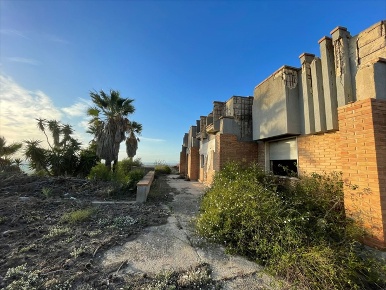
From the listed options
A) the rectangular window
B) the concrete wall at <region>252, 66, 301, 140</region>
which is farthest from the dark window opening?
the concrete wall at <region>252, 66, 301, 140</region>

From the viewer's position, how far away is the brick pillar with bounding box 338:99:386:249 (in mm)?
3643

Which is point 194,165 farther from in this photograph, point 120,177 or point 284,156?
point 284,156

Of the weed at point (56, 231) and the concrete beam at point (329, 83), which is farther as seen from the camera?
the concrete beam at point (329, 83)

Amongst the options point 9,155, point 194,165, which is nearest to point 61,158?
point 9,155

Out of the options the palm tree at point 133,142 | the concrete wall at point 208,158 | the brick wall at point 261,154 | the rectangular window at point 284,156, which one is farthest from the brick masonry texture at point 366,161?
the palm tree at point 133,142

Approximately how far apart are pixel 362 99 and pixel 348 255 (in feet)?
10.2

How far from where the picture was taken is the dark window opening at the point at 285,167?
6.44m

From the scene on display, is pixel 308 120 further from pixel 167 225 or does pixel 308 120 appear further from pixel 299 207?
pixel 167 225

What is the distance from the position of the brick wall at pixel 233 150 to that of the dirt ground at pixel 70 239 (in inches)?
117

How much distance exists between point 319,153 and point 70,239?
649 centimetres

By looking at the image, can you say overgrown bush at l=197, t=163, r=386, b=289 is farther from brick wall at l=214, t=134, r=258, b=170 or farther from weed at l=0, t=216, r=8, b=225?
weed at l=0, t=216, r=8, b=225

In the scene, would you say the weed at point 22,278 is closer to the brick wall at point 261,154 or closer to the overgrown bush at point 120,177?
the overgrown bush at point 120,177

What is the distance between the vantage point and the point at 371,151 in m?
3.78

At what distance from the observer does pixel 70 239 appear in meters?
3.84
